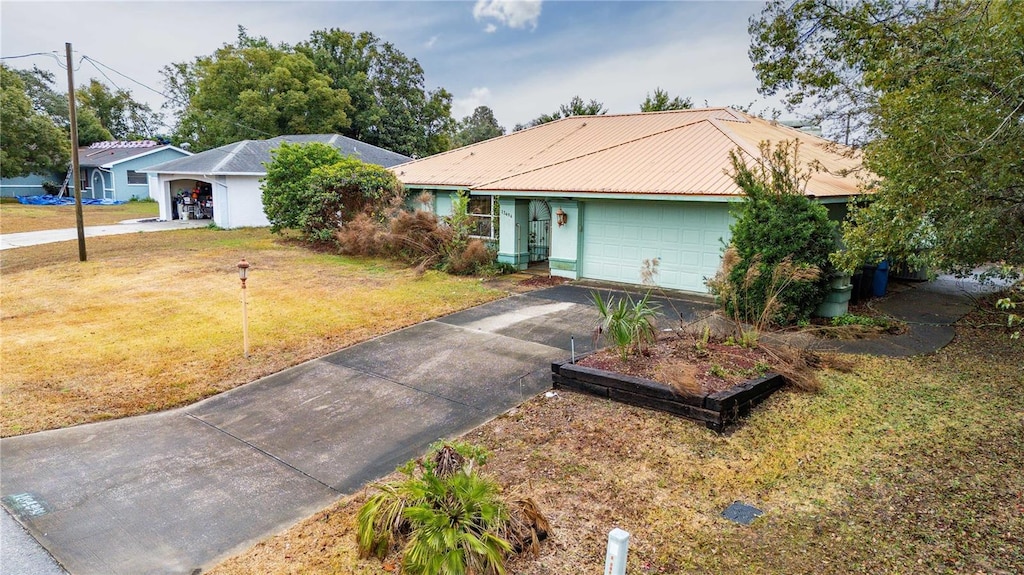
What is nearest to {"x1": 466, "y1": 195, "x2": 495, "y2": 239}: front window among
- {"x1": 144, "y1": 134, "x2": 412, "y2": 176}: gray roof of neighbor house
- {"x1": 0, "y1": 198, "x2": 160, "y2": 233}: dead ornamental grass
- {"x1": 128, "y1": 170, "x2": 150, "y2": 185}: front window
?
{"x1": 144, "y1": 134, "x2": 412, "y2": 176}: gray roof of neighbor house

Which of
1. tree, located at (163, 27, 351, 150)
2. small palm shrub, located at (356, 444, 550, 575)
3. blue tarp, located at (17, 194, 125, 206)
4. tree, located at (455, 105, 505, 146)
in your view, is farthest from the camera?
tree, located at (455, 105, 505, 146)

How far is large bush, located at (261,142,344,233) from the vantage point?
830 inches

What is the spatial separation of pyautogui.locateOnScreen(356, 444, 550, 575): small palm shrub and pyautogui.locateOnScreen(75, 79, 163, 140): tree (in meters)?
66.9

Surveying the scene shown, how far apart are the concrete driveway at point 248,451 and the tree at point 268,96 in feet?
109

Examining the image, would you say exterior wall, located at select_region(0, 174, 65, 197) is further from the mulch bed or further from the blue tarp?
the mulch bed

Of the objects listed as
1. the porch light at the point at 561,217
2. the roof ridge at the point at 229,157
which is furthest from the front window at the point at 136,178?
the porch light at the point at 561,217

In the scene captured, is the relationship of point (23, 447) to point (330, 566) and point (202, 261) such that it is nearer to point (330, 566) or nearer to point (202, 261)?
point (330, 566)

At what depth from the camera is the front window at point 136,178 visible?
1630 inches

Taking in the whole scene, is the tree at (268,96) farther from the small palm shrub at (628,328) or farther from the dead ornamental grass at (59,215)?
the small palm shrub at (628,328)

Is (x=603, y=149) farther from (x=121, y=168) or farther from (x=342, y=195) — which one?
(x=121, y=168)

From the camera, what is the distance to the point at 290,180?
834 inches

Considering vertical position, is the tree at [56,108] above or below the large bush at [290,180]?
above

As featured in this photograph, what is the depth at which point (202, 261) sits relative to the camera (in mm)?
17688

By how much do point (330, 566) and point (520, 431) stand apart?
8.35 ft
